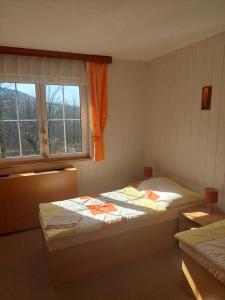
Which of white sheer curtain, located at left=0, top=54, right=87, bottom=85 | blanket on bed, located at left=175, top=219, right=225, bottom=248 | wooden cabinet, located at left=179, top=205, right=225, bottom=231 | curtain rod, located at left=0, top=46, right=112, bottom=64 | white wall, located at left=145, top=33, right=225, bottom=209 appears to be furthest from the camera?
white sheer curtain, located at left=0, top=54, right=87, bottom=85

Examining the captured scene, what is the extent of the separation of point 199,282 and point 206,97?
1.88m

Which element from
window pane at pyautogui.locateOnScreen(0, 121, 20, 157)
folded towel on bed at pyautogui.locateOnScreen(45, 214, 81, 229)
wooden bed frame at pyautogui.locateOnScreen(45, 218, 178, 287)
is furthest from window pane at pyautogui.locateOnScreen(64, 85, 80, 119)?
wooden bed frame at pyautogui.locateOnScreen(45, 218, 178, 287)

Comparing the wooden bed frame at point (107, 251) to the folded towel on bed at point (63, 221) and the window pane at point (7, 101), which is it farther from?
the window pane at point (7, 101)

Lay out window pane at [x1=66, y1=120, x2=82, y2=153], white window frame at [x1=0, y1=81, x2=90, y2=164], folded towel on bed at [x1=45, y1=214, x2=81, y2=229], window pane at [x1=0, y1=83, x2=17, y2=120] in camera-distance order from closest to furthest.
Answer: folded towel on bed at [x1=45, y1=214, x2=81, y2=229], window pane at [x1=0, y1=83, x2=17, y2=120], white window frame at [x1=0, y1=81, x2=90, y2=164], window pane at [x1=66, y1=120, x2=82, y2=153]

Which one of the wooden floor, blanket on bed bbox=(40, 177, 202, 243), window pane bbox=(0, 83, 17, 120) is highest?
window pane bbox=(0, 83, 17, 120)

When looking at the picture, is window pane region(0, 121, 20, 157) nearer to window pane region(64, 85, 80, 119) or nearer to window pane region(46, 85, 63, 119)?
window pane region(46, 85, 63, 119)

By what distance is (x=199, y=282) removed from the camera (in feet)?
5.83

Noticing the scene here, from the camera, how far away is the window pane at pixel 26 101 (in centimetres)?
301

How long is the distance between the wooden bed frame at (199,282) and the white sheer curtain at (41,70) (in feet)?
8.51

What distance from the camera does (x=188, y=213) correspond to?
2.47 metres

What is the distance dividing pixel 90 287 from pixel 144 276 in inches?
20.6

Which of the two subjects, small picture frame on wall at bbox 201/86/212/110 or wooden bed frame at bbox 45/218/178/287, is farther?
small picture frame on wall at bbox 201/86/212/110

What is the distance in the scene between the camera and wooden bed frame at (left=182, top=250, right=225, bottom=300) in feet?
5.28

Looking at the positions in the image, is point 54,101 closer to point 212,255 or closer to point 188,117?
point 188,117
